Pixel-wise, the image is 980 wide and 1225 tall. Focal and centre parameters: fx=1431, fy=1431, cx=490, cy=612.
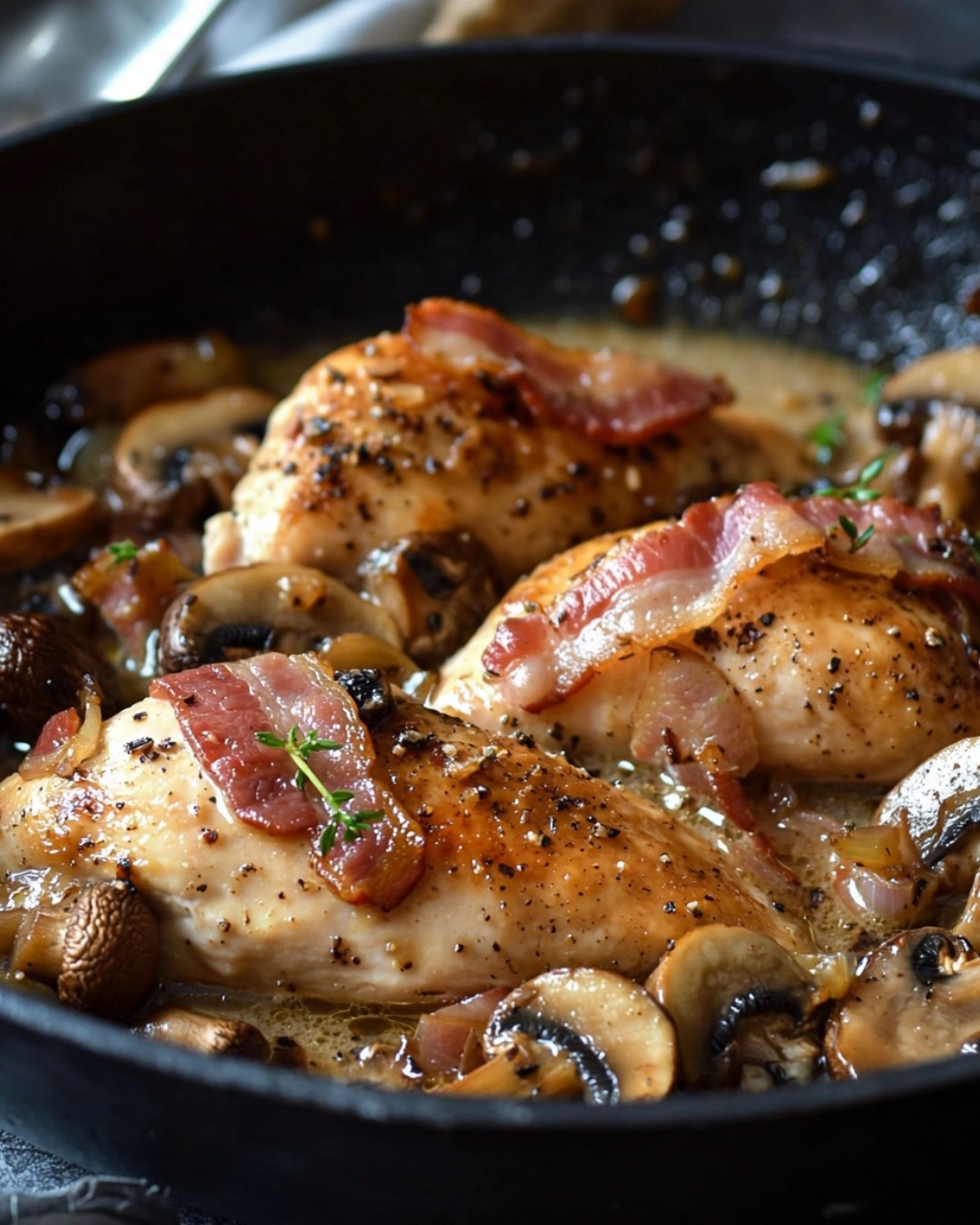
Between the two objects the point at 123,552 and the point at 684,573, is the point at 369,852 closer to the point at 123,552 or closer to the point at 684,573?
the point at 684,573

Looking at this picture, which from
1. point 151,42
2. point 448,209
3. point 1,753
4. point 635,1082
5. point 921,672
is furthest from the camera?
point 151,42

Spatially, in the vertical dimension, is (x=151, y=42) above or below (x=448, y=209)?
above

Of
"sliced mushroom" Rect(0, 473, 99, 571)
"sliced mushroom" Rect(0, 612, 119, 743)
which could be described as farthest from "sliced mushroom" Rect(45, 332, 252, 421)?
"sliced mushroom" Rect(0, 612, 119, 743)

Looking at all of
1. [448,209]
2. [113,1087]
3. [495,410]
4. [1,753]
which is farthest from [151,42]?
[113,1087]

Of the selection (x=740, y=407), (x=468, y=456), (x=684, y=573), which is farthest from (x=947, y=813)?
(x=740, y=407)

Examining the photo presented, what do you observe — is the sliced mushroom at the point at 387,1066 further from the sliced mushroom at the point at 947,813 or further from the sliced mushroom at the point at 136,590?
the sliced mushroom at the point at 136,590

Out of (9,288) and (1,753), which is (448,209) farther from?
(1,753)

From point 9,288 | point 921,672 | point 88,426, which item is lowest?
point 921,672

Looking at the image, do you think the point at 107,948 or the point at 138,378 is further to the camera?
the point at 138,378
